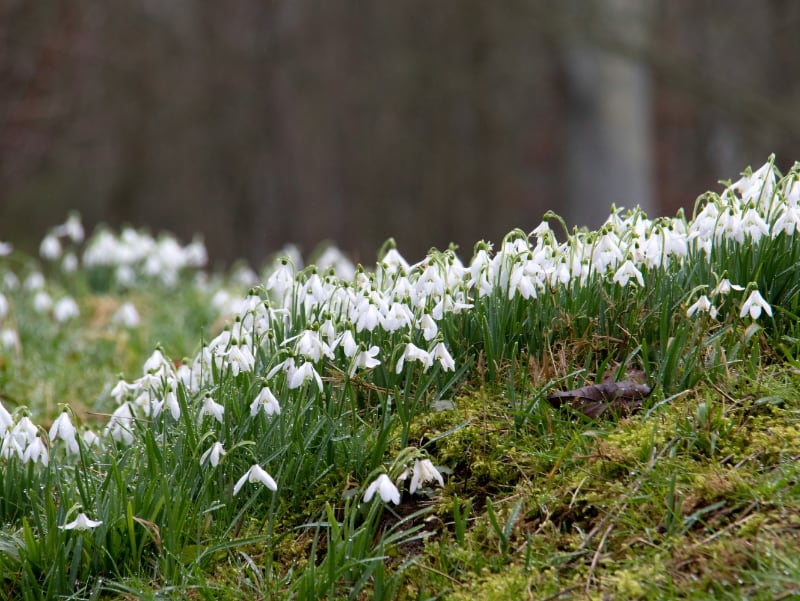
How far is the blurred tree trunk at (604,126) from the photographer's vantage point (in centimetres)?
1132

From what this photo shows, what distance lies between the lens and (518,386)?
2.96 m

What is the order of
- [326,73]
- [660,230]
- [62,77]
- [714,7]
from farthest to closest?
[326,73], [714,7], [62,77], [660,230]

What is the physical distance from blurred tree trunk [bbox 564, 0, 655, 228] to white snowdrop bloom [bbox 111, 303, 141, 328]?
695 cm

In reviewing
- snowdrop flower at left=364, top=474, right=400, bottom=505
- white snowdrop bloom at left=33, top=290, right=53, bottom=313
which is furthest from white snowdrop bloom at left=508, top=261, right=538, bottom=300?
white snowdrop bloom at left=33, top=290, right=53, bottom=313

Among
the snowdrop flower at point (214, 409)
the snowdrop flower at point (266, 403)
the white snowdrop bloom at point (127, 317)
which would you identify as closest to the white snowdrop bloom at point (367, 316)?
the snowdrop flower at point (266, 403)

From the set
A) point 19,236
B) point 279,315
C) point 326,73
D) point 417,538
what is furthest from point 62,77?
point 417,538

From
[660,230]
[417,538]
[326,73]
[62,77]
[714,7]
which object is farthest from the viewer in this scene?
[326,73]

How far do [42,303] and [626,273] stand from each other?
4261mm

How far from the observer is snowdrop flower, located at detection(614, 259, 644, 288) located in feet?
9.57

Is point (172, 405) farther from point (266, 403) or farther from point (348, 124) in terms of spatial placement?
point (348, 124)

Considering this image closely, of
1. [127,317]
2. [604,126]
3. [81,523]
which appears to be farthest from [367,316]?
[604,126]

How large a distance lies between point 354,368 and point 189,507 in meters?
0.64

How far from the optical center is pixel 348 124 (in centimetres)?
1995

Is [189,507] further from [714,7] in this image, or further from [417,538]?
[714,7]
